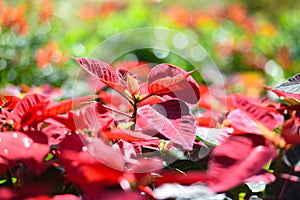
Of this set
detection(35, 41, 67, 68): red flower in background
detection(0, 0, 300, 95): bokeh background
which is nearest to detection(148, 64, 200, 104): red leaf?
detection(0, 0, 300, 95): bokeh background

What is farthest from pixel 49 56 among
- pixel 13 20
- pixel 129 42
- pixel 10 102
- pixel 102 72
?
pixel 102 72

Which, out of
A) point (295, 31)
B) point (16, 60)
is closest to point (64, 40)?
point (16, 60)

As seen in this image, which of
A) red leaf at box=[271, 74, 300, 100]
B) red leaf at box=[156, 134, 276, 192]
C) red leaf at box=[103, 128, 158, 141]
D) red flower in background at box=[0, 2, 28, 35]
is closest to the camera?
red leaf at box=[156, 134, 276, 192]

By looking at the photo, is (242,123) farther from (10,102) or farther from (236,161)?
(10,102)

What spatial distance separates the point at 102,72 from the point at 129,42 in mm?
2944

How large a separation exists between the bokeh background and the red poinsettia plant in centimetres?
94

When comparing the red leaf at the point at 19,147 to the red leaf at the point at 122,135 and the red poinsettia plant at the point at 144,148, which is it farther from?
the red leaf at the point at 122,135

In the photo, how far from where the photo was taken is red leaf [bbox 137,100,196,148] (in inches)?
36.0

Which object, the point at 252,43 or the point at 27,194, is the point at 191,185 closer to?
the point at 27,194

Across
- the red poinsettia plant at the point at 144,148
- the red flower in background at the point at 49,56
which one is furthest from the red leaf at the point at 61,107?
the red flower in background at the point at 49,56

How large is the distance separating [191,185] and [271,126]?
190mm

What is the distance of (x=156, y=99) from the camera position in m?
1.01

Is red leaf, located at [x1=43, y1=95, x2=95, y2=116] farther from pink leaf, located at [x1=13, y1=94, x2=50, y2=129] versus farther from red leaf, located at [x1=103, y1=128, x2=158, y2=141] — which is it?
red leaf, located at [x1=103, y1=128, x2=158, y2=141]

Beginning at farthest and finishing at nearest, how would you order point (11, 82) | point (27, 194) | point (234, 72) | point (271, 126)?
1. point (234, 72)
2. point (11, 82)
3. point (271, 126)
4. point (27, 194)
